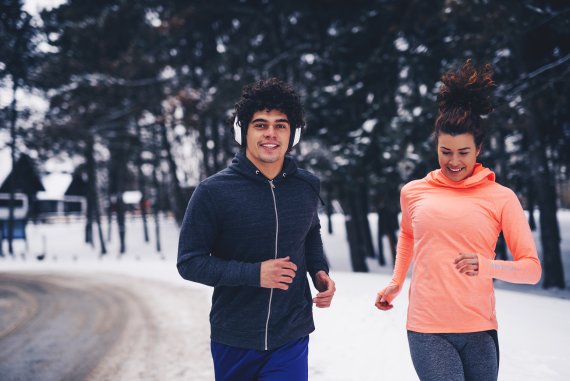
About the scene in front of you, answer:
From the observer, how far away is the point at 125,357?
6422mm

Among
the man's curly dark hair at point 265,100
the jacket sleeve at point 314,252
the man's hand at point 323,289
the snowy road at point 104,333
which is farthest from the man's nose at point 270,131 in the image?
the snowy road at point 104,333

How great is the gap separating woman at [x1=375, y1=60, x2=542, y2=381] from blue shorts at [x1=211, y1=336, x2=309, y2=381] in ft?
2.15

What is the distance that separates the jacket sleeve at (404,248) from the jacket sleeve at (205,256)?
99 centimetres

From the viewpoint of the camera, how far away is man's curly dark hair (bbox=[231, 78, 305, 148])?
8.27 feet

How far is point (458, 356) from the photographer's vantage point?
228 centimetres

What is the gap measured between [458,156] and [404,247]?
66 centimetres

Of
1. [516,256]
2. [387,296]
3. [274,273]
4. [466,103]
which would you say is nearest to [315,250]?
[387,296]

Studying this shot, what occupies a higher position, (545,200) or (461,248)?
(461,248)

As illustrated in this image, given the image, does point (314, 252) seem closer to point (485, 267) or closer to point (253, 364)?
point (253, 364)

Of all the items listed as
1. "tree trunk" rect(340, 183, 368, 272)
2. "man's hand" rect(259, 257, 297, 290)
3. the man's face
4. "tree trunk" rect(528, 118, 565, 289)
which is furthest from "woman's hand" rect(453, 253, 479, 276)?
"tree trunk" rect(340, 183, 368, 272)

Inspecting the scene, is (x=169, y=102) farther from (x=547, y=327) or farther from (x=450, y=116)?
(x=450, y=116)

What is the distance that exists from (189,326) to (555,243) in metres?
10.2

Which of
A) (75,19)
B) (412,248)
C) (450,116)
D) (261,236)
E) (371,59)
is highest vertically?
(75,19)

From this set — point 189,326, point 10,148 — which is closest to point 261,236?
point 189,326
